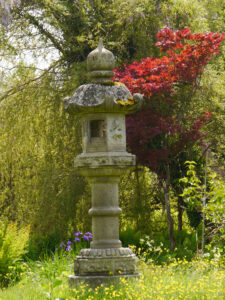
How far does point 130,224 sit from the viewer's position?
1088 cm

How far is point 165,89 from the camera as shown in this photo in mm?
9219

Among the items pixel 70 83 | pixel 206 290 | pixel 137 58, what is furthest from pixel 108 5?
pixel 206 290

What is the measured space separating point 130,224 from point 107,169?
488cm

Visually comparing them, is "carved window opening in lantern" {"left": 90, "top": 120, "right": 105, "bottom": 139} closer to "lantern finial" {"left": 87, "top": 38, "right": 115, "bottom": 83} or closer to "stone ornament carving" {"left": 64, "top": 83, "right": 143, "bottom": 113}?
"stone ornament carving" {"left": 64, "top": 83, "right": 143, "bottom": 113}

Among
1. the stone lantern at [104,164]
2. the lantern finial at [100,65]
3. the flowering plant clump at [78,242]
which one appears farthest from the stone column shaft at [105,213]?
the flowering plant clump at [78,242]

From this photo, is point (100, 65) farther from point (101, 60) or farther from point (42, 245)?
point (42, 245)

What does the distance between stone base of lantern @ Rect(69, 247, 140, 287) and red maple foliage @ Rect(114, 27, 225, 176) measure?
10.7 ft

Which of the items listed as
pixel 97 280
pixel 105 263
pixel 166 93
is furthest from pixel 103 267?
pixel 166 93

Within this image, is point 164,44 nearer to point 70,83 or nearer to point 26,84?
point 70,83

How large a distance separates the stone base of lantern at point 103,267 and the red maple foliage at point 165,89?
3.26 meters

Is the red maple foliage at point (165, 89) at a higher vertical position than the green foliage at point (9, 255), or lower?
higher

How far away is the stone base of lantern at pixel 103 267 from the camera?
6.00m

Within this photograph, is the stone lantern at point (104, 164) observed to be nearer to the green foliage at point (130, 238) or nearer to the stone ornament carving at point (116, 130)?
the stone ornament carving at point (116, 130)

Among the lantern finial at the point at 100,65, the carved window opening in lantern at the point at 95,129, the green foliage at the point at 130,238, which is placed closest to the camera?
the lantern finial at the point at 100,65
